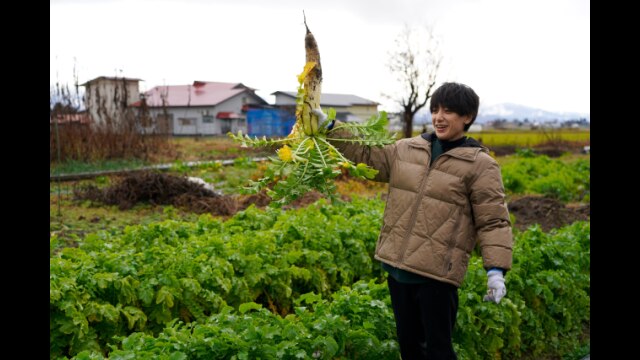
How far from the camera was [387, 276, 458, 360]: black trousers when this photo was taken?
3.54 m

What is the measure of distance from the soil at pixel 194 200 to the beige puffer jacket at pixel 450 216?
851 centimetres

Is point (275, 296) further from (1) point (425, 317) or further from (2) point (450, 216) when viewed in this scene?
(2) point (450, 216)

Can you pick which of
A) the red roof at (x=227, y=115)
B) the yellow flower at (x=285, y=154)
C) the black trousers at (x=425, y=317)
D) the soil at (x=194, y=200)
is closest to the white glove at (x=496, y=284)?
the black trousers at (x=425, y=317)

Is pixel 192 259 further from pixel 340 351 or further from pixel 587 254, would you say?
pixel 587 254

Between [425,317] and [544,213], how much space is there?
9.88 meters

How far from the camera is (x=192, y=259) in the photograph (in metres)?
5.11

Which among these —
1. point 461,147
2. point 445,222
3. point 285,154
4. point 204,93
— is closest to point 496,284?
point 445,222

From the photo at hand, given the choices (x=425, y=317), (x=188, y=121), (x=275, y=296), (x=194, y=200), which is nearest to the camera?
(x=425, y=317)

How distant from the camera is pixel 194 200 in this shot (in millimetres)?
12539

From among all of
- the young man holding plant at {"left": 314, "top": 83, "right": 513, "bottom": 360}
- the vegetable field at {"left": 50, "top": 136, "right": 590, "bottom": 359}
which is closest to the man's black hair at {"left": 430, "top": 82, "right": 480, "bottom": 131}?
the young man holding plant at {"left": 314, "top": 83, "right": 513, "bottom": 360}

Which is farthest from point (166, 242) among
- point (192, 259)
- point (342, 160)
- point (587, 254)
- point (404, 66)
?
point (404, 66)

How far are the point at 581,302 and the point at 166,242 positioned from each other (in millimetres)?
4160

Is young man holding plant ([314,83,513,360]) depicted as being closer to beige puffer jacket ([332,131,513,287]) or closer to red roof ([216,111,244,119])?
beige puffer jacket ([332,131,513,287])
